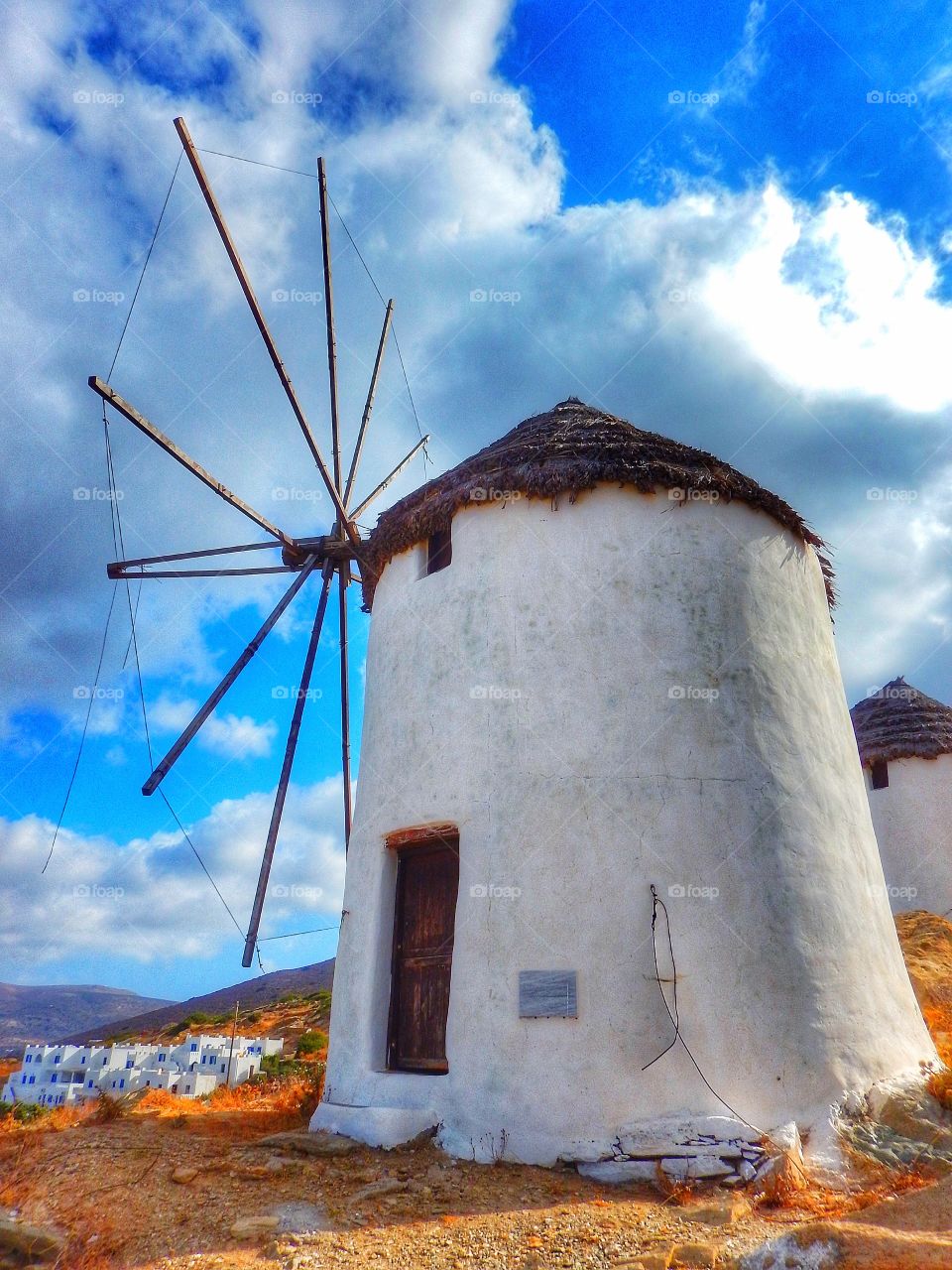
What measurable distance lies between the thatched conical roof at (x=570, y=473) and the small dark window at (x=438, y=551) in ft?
0.44

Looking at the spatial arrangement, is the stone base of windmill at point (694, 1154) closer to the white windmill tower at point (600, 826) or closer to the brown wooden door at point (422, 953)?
the white windmill tower at point (600, 826)

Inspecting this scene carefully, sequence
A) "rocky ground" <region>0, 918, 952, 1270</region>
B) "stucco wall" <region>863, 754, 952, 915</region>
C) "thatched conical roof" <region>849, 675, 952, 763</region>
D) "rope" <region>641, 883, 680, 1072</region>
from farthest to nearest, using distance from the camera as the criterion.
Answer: "thatched conical roof" <region>849, 675, 952, 763</region>
"stucco wall" <region>863, 754, 952, 915</region>
"rope" <region>641, 883, 680, 1072</region>
"rocky ground" <region>0, 918, 952, 1270</region>

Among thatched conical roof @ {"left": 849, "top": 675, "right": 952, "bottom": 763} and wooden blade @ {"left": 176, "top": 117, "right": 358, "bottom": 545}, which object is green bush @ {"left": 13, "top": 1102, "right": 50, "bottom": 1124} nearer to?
wooden blade @ {"left": 176, "top": 117, "right": 358, "bottom": 545}

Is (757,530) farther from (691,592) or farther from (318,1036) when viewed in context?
(318,1036)

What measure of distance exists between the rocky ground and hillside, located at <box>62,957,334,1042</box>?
19986mm

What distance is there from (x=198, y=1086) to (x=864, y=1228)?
912cm

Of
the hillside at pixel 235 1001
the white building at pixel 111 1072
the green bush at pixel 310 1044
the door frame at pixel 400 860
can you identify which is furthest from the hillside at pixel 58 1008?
the door frame at pixel 400 860

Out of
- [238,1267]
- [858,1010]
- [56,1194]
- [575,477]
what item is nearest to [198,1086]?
[56,1194]

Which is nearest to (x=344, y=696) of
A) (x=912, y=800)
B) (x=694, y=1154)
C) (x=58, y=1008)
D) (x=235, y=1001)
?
(x=694, y=1154)

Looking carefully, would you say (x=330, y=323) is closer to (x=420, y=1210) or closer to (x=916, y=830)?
(x=420, y=1210)

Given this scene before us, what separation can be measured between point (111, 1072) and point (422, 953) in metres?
5.09

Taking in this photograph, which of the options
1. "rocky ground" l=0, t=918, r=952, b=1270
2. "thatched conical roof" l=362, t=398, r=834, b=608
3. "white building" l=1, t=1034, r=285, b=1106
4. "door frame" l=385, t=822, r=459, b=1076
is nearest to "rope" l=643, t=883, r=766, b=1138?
"rocky ground" l=0, t=918, r=952, b=1270

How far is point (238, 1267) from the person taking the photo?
13.8ft

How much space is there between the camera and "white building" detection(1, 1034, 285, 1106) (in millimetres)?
9086
